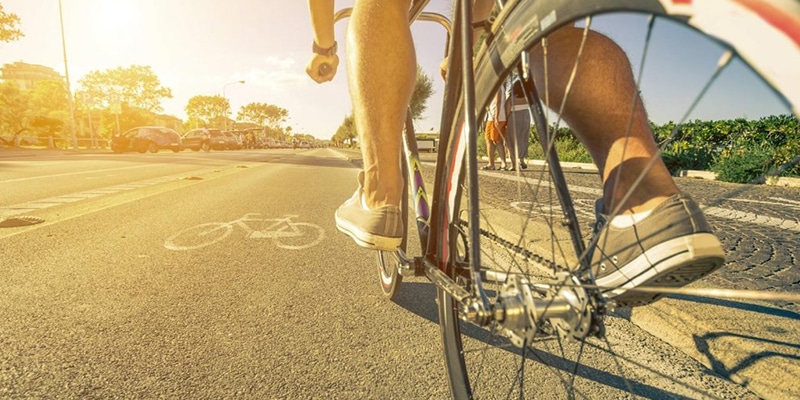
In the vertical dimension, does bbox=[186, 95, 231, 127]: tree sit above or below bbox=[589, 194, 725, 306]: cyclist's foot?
above

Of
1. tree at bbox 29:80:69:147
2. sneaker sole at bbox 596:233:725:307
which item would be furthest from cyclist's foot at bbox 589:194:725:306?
tree at bbox 29:80:69:147

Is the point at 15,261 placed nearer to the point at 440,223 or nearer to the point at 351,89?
the point at 351,89

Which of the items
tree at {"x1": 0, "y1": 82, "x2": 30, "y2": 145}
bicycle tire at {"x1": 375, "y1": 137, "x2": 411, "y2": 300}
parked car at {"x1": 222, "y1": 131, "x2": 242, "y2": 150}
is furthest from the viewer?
tree at {"x1": 0, "y1": 82, "x2": 30, "y2": 145}

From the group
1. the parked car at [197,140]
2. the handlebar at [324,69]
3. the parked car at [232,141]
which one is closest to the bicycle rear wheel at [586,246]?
the handlebar at [324,69]

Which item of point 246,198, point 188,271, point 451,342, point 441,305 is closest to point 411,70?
point 441,305

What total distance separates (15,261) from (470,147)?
3.11 m

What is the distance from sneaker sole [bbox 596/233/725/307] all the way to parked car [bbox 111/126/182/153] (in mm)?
27823

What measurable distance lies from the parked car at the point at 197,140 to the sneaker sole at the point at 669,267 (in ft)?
116

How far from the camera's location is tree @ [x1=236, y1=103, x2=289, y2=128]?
10644 cm

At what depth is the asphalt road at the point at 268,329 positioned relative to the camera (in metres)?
1.33

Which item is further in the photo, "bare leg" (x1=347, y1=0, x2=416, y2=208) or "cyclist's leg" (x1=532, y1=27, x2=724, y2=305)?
"bare leg" (x1=347, y1=0, x2=416, y2=208)

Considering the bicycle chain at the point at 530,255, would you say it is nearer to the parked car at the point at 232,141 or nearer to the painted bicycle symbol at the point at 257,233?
the painted bicycle symbol at the point at 257,233

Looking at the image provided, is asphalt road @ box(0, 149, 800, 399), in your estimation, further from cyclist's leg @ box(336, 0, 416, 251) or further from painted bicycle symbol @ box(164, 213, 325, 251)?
cyclist's leg @ box(336, 0, 416, 251)

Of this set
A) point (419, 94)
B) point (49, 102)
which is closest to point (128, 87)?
point (49, 102)
